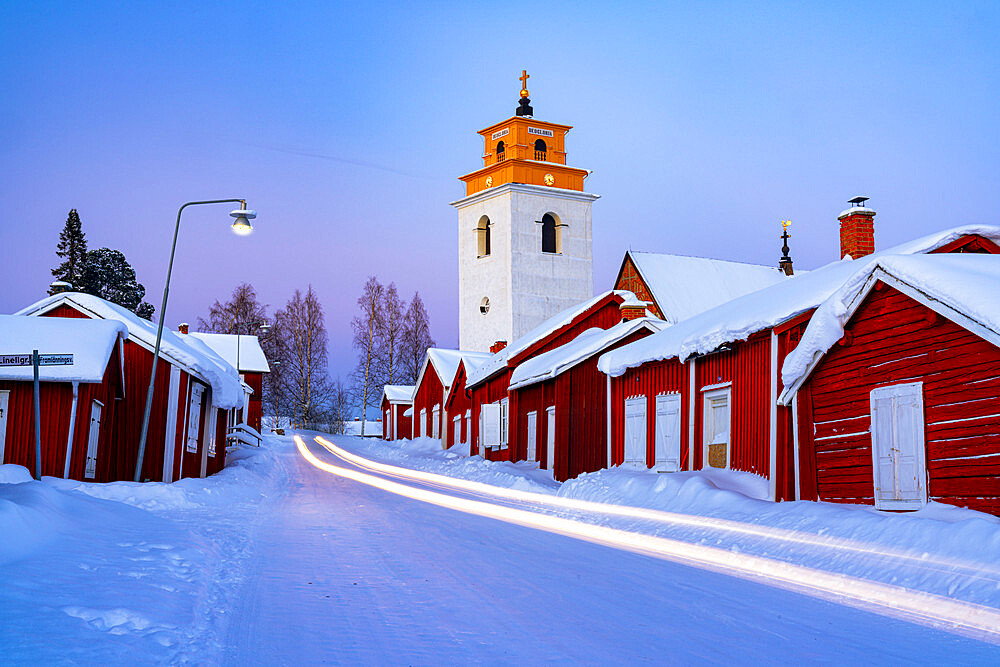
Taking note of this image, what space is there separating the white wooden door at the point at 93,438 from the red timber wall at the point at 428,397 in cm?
2851

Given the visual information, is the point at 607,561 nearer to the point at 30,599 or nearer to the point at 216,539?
the point at 216,539

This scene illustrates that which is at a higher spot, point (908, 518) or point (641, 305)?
point (641, 305)

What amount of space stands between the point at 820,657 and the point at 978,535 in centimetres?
465

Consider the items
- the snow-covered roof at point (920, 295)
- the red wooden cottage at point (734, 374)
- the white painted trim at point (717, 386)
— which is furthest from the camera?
the white painted trim at point (717, 386)

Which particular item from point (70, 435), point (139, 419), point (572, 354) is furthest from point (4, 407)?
point (572, 354)

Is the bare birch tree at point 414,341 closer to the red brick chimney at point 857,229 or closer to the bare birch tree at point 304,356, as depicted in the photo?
the bare birch tree at point 304,356

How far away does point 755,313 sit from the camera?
631 inches

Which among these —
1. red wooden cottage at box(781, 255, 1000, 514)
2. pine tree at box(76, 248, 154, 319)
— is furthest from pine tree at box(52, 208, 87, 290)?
red wooden cottage at box(781, 255, 1000, 514)

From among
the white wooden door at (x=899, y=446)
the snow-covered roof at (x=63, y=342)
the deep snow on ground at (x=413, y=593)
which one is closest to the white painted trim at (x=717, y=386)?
the deep snow on ground at (x=413, y=593)

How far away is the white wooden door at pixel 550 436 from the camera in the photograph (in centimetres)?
2675

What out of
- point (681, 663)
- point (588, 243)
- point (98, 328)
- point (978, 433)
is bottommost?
point (681, 663)

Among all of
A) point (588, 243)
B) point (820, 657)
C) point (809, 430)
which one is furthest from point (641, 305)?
point (588, 243)

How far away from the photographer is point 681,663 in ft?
18.0

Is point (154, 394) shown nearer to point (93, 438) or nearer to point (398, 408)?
point (93, 438)
